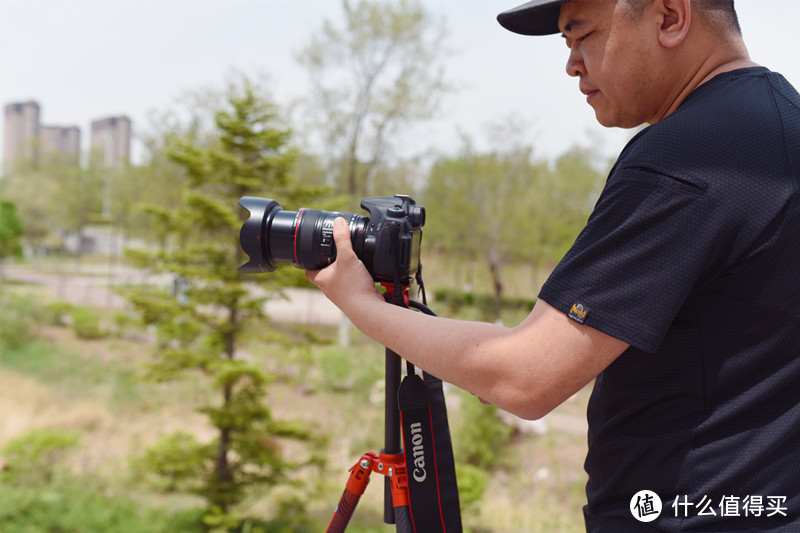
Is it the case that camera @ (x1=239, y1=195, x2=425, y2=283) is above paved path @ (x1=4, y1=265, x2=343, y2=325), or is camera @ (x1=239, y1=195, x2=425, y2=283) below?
above

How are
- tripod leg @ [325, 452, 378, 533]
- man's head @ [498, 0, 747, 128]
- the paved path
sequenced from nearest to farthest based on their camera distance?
man's head @ [498, 0, 747, 128] < tripod leg @ [325, 452, 378, 533] < the paved path

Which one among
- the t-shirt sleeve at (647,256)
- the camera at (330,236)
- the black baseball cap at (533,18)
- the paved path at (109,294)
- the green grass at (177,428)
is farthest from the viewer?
the paved path at (109,294)

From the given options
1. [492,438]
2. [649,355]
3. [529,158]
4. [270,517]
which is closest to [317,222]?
[649,355]

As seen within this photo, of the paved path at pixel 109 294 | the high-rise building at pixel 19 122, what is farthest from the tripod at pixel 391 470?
the high-rise building at pixel 19 122

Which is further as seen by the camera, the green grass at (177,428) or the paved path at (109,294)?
the paved path at (109,294)

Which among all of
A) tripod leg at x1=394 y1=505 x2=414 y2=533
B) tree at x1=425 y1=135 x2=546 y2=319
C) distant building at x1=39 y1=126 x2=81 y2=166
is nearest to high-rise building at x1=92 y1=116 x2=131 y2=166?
distant building at x1=39 y1=126 x2=81 y2=166


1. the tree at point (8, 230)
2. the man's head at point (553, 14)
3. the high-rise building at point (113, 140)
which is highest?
the high-rise building at point (113, 140)

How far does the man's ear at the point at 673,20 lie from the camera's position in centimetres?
81

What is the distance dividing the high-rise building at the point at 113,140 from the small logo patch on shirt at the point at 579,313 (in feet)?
47.8

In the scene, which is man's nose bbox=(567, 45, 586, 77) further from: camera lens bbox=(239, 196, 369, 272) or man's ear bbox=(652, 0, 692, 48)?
camera lens bbox=(239, 196, 369, 272)

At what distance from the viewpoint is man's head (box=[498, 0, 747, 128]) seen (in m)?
0.83

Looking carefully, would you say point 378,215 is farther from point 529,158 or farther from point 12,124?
point 12,124

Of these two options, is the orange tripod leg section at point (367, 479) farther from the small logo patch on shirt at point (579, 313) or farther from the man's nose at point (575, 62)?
the man's nose at point (575, 62)

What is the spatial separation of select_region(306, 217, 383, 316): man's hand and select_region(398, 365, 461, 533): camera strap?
235 millimetres
